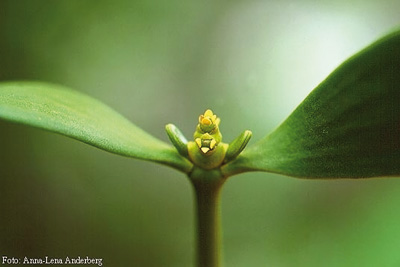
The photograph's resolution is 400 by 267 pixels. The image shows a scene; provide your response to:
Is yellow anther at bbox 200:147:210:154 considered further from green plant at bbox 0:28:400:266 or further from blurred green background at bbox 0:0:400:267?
blurred green background at bbox 0:0:400:267

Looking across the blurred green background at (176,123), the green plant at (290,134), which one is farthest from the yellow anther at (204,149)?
the blurred green background at (176,123)

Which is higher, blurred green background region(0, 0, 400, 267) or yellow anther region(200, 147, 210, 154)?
blurred green background region(0, 0, 400, 267)

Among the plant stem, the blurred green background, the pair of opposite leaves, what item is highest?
the blurred green background

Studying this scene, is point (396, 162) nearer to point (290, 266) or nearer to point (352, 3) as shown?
point (290, 266)

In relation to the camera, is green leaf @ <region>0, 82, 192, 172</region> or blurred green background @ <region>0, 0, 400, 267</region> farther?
blurred green background @ <region>0, 0, 400, 267</region>

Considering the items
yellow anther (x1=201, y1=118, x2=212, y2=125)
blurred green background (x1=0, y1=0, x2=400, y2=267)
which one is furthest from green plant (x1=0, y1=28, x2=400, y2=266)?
blurred green background (x1=0, y1=0, x2=400, y2=267)

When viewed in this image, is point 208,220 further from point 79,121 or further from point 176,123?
point 176,123

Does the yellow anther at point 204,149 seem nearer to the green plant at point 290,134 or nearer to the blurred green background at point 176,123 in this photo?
the green plant at point 290,134

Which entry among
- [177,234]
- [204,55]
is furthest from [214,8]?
[177,234]
